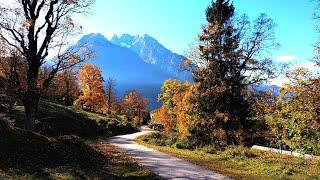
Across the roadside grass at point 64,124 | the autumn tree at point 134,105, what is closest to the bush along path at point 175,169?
the roadside grass at point 64,124

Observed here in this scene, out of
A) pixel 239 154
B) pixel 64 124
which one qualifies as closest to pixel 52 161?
pixel 239 154

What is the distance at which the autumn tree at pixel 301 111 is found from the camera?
59.3 feet

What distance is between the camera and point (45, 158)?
66.1ft

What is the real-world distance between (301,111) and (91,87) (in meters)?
66.6

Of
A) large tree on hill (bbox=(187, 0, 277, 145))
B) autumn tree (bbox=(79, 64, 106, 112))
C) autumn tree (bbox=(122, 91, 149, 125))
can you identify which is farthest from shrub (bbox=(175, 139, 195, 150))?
autumn tree (bbox=(122, 91, 149, 125))

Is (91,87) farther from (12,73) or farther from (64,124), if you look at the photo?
(12,73)

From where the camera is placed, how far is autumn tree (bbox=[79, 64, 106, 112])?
81.6m

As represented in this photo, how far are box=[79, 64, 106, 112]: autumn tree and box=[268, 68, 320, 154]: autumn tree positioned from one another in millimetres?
64050

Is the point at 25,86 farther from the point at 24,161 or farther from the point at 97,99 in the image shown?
the point at 97,99

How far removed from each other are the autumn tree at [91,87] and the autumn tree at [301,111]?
6405cm

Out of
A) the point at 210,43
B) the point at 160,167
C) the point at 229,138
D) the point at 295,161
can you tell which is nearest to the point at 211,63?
the point at 210,43

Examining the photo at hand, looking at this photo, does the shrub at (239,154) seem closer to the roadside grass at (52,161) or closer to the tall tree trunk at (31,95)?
the roadside grass at (52,161)

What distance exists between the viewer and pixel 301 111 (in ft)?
60.7

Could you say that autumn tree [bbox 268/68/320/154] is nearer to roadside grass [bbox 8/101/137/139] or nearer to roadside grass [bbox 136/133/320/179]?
roadside grass [bbox 136/133/320/179]
